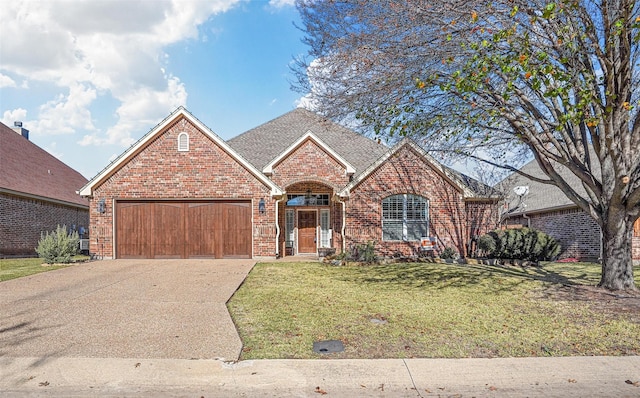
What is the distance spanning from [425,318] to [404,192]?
10220 mm

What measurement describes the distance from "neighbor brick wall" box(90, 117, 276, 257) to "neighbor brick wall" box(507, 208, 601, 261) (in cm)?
1270

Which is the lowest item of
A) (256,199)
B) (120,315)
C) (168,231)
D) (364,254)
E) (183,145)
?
(120,315)

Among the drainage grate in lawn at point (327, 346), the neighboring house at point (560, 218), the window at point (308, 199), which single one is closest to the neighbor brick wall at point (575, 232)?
the neighboring house at point (560, 218)

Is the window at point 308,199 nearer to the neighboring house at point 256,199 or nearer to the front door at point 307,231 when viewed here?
the neighboring house at point 256,199

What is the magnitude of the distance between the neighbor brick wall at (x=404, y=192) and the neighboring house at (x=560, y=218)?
11.6 ft

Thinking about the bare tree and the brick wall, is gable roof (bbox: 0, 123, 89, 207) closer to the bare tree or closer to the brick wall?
the brick wall

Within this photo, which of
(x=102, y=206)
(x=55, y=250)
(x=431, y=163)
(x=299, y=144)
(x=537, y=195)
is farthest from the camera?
(x=537, y=195)

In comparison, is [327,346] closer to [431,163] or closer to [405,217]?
[405,217]

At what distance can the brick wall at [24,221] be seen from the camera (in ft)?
60.5

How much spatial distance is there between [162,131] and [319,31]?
9280 mm

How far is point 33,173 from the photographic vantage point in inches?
873

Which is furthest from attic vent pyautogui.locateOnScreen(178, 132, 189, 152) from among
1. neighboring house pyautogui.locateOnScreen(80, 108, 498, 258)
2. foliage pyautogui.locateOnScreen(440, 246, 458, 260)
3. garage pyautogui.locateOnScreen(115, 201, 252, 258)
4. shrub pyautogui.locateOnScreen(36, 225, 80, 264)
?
foliage pyautogui.locateOnScreen(440, 246, 458, 260)

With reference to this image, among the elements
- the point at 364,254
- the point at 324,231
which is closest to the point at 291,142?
the point at 324,231

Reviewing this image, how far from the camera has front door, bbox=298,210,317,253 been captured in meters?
19.6
